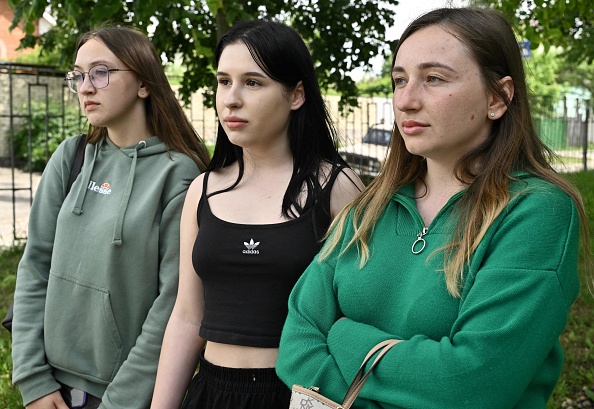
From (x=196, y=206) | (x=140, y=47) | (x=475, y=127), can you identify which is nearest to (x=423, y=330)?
(x=475, y=127)

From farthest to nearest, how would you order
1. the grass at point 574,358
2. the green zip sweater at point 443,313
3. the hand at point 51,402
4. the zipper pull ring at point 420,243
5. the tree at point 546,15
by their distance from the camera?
the tree at point 546,15, the grass at point 574,358, the hand at point 51,402, the zipper pull ring at point 420,243, the green zip sweater at point 443,313

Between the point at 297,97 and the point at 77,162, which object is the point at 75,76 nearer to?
the point at 77,162

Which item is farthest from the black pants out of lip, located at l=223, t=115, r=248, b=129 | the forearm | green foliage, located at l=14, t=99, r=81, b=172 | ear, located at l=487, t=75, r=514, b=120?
green foliage, located at l=14, t=99, r=81, b=172

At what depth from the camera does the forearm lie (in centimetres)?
256

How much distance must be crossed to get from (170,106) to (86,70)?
1.08ft

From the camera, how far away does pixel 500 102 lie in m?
2.02

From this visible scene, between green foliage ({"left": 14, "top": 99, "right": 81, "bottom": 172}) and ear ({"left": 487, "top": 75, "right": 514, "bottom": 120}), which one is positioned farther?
green foliage ({"left": 14, "top": 99, "right": 81, "bottom": 172})

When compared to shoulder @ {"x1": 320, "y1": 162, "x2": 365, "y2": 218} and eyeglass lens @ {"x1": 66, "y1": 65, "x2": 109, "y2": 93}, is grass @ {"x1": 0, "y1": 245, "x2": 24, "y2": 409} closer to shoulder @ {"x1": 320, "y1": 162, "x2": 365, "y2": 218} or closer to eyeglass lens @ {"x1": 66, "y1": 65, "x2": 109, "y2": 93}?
eyeglass lens @ {"x1": 66, "y1": 65, "x2": 109, "y2": 93}

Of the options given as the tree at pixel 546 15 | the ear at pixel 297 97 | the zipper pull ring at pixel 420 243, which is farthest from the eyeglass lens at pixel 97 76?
the tree at pixel 546 15

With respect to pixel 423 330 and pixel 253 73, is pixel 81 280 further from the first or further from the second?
pixel 423 330

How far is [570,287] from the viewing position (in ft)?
5.94

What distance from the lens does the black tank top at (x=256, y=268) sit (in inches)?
92.3

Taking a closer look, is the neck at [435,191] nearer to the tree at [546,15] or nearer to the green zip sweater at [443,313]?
the green zip sweater at [443,313]

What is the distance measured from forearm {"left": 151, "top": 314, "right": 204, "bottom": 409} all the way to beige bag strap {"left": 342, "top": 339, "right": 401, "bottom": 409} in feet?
2.82
